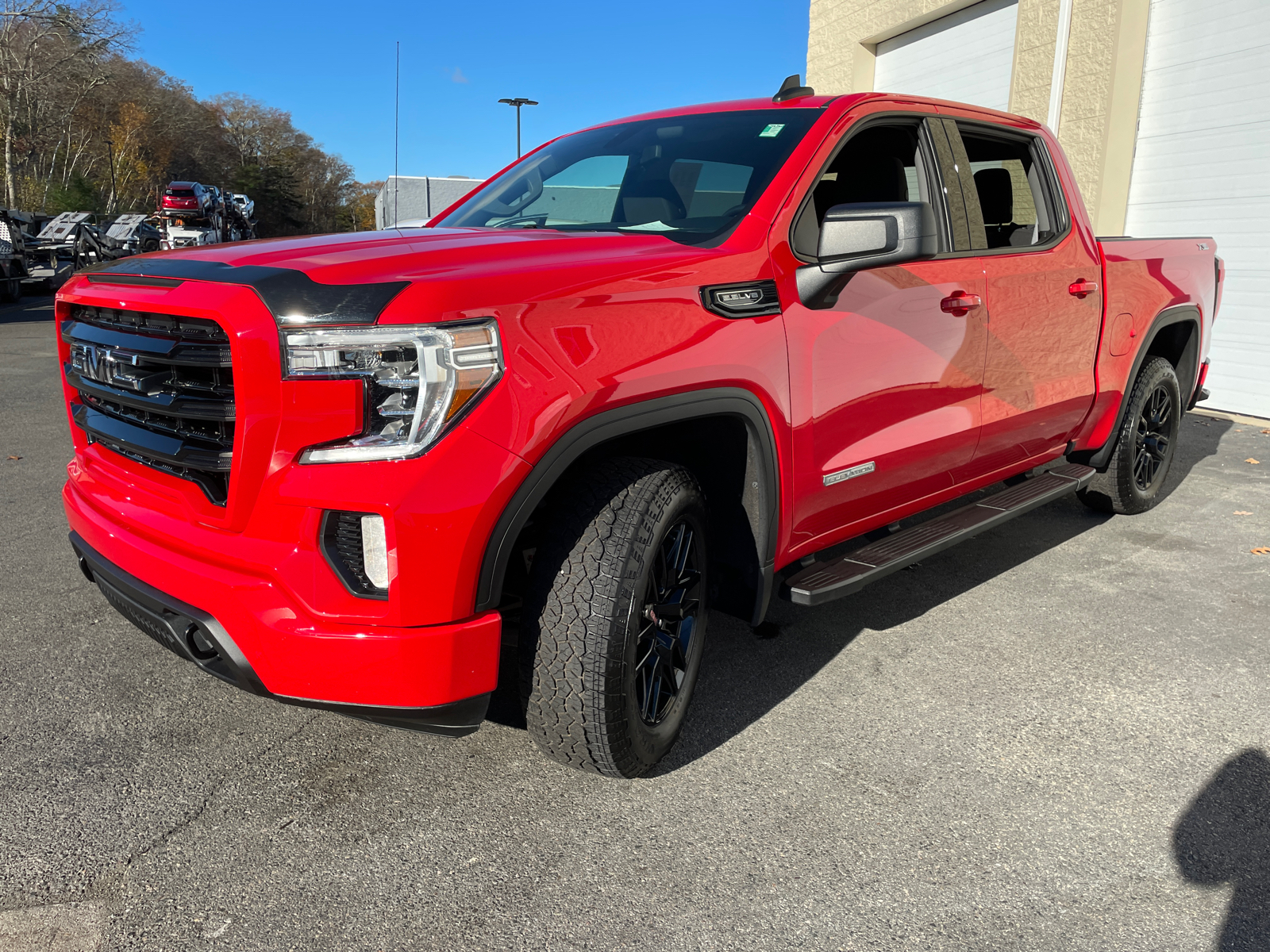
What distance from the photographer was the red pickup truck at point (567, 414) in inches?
80.0

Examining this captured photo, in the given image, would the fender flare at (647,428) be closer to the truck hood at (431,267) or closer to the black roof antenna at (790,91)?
the truck hood at (431,267)

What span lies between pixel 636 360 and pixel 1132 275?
3347 millimetres

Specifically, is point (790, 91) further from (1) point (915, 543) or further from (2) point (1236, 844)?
(2) point (1236, 844)

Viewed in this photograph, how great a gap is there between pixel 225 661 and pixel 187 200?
33.9 metres

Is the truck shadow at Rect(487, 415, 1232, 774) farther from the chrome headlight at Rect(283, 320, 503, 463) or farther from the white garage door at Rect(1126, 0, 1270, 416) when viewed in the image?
the white garage door at Rect(1126, 0, 1270, 416)

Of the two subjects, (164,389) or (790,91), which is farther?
(790,91)

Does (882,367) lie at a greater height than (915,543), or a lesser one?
greater

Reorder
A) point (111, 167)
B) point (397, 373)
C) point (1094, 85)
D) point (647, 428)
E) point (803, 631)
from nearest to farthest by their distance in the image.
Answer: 1. point (397, 373)
2. point (647, 428)
3. point (803, 631)
4. point (1094, 85)
5. point (111, 167)

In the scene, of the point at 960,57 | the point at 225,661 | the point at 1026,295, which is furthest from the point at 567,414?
the point at 960,57

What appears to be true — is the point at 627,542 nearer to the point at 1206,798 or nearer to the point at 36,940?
the point at 36,940

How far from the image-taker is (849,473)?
305 cm

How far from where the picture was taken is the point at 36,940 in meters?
1.98

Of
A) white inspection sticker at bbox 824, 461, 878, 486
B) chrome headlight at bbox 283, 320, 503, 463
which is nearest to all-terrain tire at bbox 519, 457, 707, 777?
chrome headlight at bbox 283, 320, 503, 463

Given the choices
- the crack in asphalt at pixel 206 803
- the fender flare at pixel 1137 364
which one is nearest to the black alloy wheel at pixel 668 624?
the crack in asphalt at pixel 206 803
